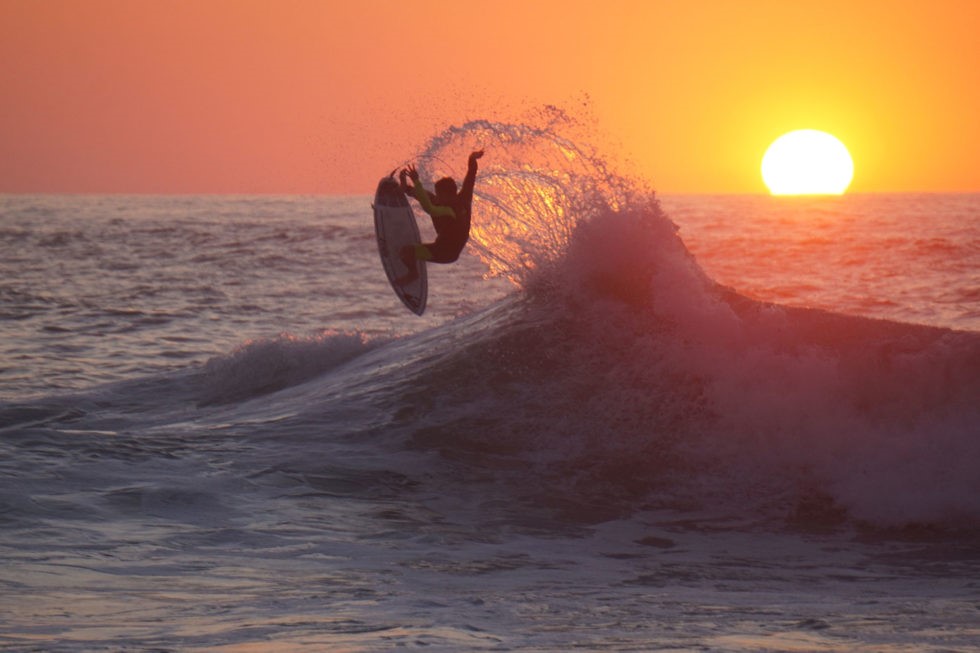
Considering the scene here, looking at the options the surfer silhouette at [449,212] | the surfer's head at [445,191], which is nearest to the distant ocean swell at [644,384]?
the surfer silhouette at [449,212]

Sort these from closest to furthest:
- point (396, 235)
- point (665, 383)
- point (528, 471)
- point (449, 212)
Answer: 1. point (528, 471)
2. point (449, 212)
3. point (665, 383)
4. point (396, 235)

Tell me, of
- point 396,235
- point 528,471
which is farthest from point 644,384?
point 396,235

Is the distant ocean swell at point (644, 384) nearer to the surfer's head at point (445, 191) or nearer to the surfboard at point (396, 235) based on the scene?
the surfboard at point (396, 235)

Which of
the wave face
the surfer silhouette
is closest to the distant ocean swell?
the wave face

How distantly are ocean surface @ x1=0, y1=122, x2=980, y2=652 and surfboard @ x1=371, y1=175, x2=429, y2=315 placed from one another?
3.40 feet

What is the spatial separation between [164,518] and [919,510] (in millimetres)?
6681

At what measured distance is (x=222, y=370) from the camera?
1672 centimetres

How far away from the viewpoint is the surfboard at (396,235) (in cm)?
1348

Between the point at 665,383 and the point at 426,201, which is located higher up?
the point at 426,201

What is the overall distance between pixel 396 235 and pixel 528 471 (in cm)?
393

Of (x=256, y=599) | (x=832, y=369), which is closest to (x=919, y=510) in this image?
(x=832, y=369)

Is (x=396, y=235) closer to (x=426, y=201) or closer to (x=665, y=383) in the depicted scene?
(x=426, y=201)

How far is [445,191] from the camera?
1194cm

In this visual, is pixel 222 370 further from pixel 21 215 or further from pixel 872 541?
pixel 21 215
